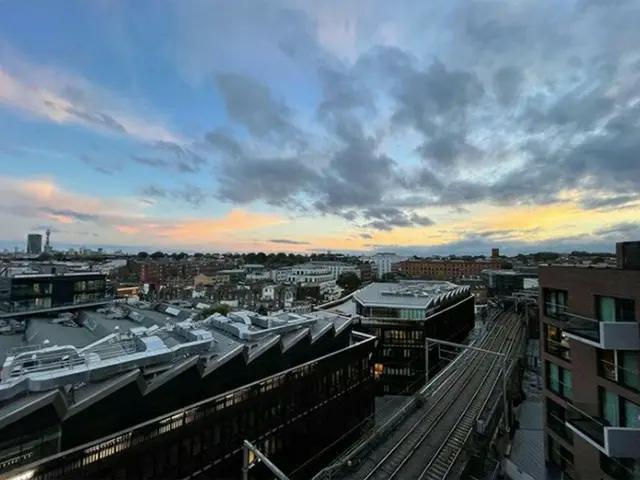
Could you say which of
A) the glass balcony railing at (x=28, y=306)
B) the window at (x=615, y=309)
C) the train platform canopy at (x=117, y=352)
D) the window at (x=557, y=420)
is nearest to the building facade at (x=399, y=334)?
the train platform canopy at (x=117, y=352)

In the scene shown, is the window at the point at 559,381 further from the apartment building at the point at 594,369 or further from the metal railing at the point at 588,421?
the metal railing at the point at 588,421

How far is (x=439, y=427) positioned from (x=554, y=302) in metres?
18.3

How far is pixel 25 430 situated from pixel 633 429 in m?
24.0

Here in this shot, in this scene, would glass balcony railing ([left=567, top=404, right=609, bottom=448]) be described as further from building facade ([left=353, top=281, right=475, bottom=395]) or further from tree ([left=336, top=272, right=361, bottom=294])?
tree ([left=336, top=272, right=361, bottom=294])

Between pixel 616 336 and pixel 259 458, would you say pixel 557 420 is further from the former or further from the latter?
pixel 259 458

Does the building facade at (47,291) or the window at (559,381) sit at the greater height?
the building facade at (47,291)

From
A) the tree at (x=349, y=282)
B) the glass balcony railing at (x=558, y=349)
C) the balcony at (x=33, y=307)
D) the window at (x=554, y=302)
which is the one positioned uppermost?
→ the window at (x=554, y=302)

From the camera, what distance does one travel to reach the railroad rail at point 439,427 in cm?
2506

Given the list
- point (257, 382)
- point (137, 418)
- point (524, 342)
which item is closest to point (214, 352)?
point (257, 382)

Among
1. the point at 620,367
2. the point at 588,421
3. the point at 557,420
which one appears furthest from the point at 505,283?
the point at 620,367

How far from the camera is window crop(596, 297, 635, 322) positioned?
14.6 m

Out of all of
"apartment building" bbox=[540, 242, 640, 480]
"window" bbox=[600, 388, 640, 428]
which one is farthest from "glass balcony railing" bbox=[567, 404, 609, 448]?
"window" bbox=[600, 388, 640, 428]

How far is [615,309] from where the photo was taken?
49.9 ft

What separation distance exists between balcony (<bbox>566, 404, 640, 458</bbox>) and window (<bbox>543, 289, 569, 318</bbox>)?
4.65 m
